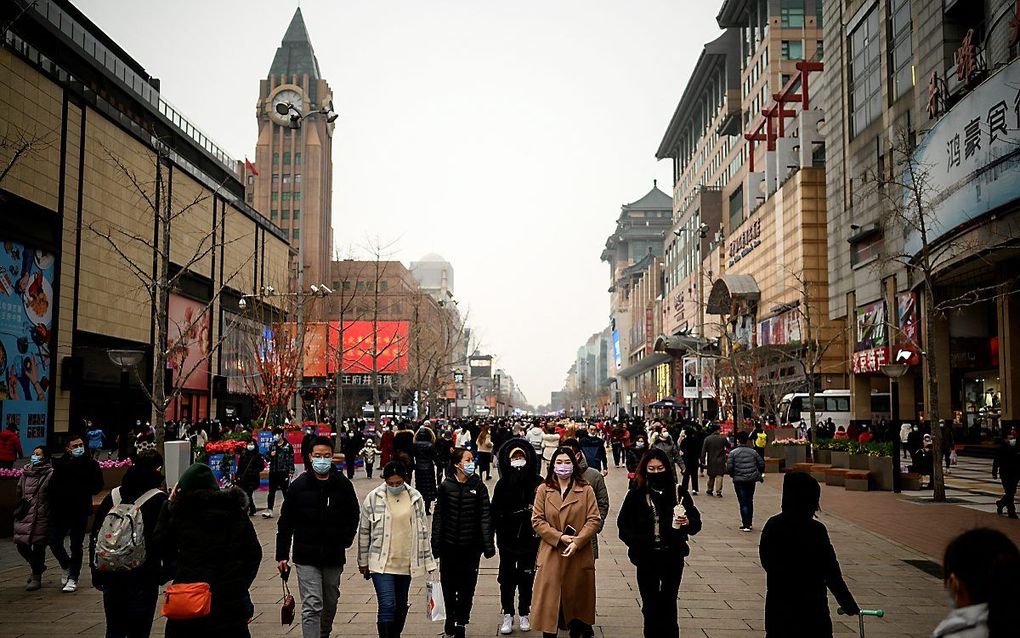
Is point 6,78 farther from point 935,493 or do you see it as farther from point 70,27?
point 935,493

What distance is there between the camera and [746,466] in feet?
49.9

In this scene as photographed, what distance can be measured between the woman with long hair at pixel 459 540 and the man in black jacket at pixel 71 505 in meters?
4.72

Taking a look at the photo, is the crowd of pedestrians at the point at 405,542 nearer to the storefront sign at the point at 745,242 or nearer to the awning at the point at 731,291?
the awning at the point at 731,291

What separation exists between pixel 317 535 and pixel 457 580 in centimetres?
154

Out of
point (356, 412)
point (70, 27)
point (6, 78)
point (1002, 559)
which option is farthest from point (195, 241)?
point (1002, 559)

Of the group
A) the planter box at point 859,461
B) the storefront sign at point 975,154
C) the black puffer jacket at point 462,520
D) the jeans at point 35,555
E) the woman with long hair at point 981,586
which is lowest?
the jeans at point 35,555

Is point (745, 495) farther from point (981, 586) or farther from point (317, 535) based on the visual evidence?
point (981, 586)

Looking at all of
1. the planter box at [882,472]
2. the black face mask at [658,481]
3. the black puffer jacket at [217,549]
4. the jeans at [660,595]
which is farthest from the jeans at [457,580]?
the planter box at [882,472]

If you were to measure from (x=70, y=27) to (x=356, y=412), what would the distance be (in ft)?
143

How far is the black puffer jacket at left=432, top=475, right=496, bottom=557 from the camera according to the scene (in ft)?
26.4

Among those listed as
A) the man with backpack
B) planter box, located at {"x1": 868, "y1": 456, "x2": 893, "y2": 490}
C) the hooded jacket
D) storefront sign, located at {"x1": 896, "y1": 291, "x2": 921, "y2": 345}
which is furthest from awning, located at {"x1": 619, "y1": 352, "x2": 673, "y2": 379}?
the man with backpack

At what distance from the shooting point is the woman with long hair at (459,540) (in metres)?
8.04

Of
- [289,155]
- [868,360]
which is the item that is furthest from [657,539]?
[289,155]

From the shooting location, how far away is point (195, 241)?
49.3m
